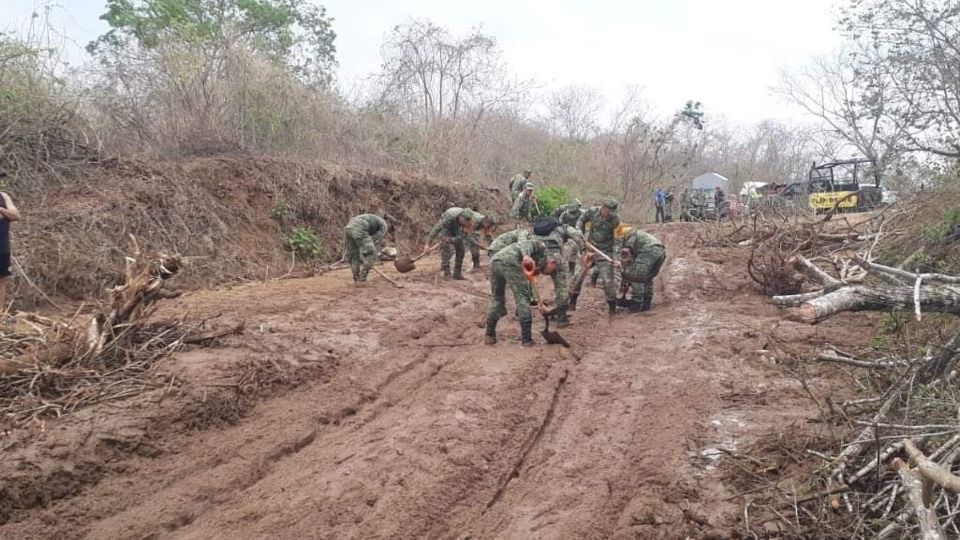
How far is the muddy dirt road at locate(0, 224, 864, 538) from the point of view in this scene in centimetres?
371

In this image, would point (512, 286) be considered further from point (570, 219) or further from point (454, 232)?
point (570, 219)

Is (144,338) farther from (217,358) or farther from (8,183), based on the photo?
(8,183)

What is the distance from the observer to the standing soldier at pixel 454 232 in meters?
11.5

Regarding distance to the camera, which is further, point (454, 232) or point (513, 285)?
point (454, 232)

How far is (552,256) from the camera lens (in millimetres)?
8266

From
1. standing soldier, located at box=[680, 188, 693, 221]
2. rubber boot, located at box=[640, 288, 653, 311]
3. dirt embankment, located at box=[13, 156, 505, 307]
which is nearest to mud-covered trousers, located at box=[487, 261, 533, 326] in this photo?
rubber boot, located at box=[640, 288, 653, 311]

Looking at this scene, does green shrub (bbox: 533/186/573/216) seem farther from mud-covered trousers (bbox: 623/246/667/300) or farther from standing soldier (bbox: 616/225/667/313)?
mud-covered trousers (bbox: 623/246/667/300)

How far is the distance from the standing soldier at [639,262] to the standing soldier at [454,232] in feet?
10.5

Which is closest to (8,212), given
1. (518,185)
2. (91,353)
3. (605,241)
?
(91,353)

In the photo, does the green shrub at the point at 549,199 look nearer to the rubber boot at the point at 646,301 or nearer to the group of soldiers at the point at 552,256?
the group of soldiers at the point at 552,256

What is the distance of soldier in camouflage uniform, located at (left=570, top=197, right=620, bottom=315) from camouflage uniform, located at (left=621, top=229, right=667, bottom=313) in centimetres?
25

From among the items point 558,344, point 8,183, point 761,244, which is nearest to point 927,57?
point 761,244

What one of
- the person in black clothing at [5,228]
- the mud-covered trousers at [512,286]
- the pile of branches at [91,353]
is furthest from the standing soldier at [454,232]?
the person in black clothing at [5,228]

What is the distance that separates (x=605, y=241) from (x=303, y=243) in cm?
694
